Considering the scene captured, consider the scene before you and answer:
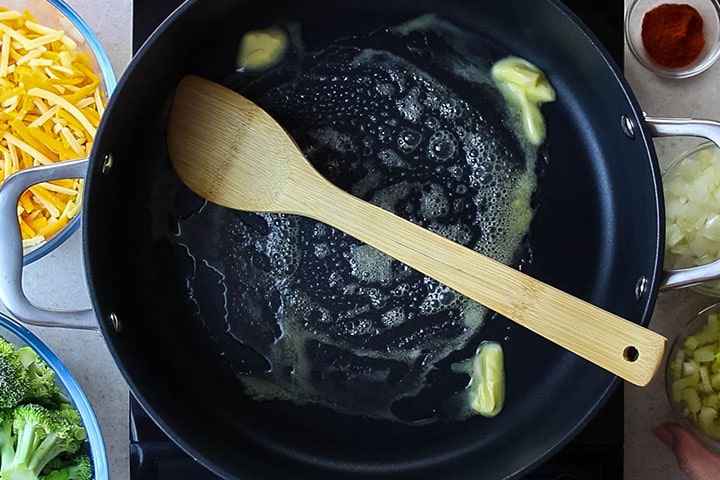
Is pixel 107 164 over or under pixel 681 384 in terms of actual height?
over

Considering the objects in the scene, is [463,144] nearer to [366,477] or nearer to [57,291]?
[366,477]

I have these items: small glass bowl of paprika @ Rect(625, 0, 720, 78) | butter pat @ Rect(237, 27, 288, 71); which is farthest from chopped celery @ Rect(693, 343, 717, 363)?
butter pat @ Rect(237, 27, 288, 71)

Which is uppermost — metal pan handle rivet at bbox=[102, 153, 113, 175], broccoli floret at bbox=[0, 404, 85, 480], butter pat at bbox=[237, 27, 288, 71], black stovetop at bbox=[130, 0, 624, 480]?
butter pat at bbox=[237, 27, 288, 71]

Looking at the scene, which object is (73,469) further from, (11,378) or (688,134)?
(688,134)

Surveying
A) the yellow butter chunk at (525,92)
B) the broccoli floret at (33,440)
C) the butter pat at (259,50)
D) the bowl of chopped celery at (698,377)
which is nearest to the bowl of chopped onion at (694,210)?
the bowl of chopped celery at (698,377)

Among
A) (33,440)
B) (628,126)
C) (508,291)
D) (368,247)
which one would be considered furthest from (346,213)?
(33,440)

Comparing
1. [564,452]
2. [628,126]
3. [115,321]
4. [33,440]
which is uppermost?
[628,126]

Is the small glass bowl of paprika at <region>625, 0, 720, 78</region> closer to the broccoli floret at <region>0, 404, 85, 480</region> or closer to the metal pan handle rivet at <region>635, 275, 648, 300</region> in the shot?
the metal pan handle rivet at <region>635, 275, 648, 300</region>
